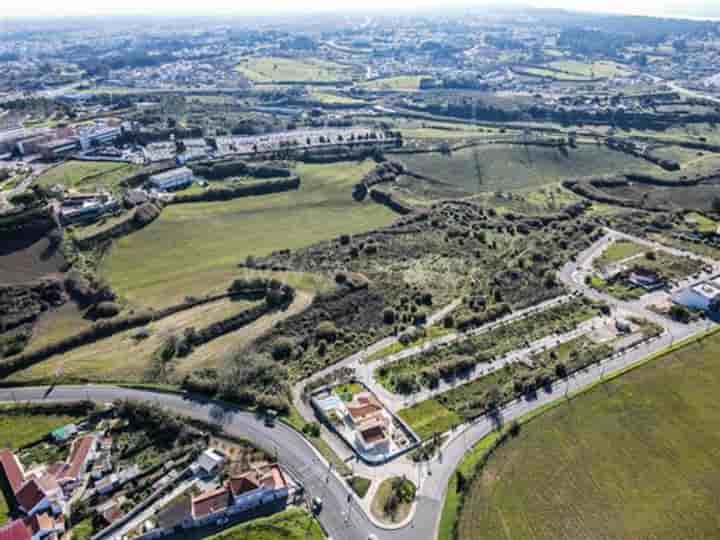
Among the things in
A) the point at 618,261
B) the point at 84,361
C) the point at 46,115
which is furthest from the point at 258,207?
the point at 46,115


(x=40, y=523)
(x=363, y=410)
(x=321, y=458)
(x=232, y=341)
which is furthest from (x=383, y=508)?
(x=232, y=341)

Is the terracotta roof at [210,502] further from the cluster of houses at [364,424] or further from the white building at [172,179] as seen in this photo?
the white building at [172,179]

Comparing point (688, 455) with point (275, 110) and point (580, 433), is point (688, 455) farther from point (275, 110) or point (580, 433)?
point (275, 110)

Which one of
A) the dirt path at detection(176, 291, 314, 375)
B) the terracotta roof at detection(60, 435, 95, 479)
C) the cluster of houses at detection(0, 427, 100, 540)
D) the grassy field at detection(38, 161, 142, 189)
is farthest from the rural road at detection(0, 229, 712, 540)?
the grassy field at detection(38, 161, 142, 189)

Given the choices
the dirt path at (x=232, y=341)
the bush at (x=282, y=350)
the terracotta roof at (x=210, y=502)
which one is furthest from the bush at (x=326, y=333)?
the terracotta roof at (x=210, y=502)

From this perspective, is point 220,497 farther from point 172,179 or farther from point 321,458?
point 172,179

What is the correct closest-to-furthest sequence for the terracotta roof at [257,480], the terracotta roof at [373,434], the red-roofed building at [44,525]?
the red-roofed building at [44,525], the terracotta roof at [257,480], the terracotta roof at [373,434]

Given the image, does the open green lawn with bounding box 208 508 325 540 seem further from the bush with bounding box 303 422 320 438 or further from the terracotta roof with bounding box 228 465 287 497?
the bush with bounding box 303 422 320 438
